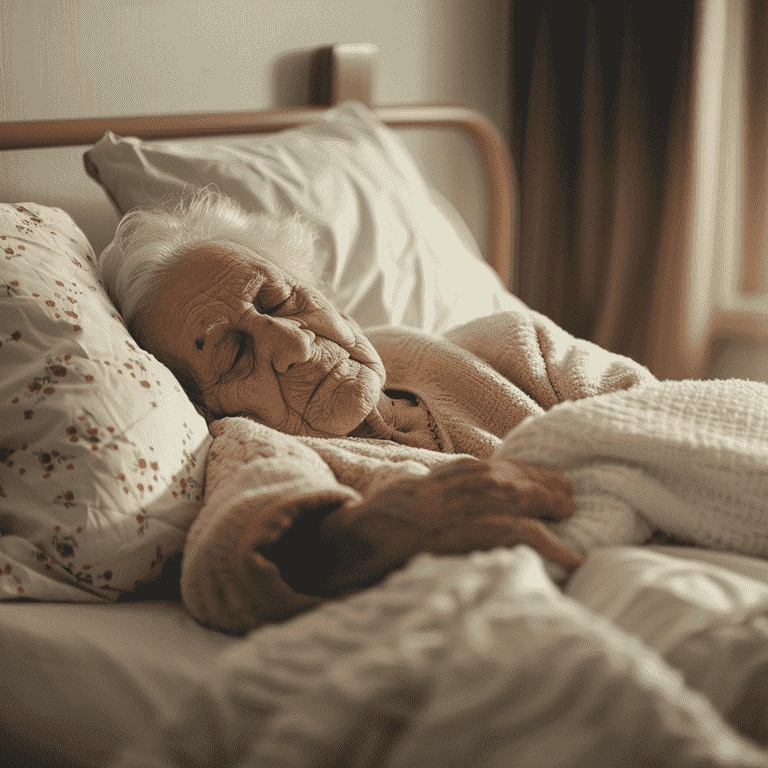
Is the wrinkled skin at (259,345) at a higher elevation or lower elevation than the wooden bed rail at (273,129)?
lower

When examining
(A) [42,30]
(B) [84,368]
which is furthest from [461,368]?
(A) [42,30]

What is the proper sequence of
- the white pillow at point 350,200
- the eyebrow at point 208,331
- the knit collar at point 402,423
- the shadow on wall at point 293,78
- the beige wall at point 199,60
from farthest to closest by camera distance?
the shadow on wall at point 293,78 → the beige wall at point 199,60 → the white pillow at point 350,200 → the knit collar at point 402,423 → the eyebrow at point 208,331

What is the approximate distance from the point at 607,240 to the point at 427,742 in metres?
2.24

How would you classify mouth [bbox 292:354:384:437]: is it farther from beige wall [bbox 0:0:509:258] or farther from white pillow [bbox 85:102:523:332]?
beige wall [bbox 0:0:509:258]

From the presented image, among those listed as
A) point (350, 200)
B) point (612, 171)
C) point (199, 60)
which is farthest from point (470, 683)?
point (612, 171)

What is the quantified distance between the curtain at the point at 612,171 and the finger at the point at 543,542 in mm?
1741

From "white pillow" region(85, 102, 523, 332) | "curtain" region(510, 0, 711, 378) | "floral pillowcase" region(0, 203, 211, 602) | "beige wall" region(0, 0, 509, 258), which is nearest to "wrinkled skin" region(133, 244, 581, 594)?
"floral pillowcase" region(0, 203, 211, 602)

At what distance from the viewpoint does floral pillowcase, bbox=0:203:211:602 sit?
3.18ft

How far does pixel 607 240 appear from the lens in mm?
2691

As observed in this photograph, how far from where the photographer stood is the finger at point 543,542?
84 cm

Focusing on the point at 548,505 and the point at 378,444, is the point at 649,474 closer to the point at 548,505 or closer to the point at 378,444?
the point at 548,505

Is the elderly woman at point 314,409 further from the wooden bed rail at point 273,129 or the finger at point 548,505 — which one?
the wooden bed rail at point 273,129

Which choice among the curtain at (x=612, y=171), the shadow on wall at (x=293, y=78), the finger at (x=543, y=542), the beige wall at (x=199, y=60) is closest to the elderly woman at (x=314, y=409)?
the finger at (x=543, y=542)

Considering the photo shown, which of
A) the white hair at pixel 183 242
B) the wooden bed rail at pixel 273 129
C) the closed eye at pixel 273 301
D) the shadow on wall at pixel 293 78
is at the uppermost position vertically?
the shadow on wall at pixel 293 78
